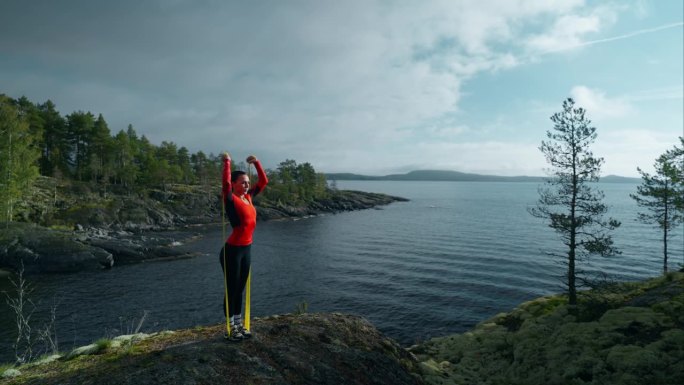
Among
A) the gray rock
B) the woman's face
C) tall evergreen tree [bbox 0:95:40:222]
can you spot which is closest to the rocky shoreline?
tall evergreen tree [bbox 0:95:40:222]

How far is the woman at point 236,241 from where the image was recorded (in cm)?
754

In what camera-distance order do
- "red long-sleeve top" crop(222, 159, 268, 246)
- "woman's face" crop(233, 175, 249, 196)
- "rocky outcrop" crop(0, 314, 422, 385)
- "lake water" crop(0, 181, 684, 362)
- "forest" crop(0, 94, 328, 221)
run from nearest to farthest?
"rocky outcrop" crop(0, 314, 422, 385) < "red long-sleeve top" crop(222, 159, 268, 246) < "woman's face" crop(233, 175, 249, 196) < "lake water" crop(0, 181, 684, 362) < "forest" crop(0, 94, 328, 221)

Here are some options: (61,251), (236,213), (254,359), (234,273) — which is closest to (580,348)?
(254,359)

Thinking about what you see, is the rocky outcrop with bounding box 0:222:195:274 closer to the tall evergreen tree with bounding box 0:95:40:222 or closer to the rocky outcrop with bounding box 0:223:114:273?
the rocky outcrop with bounding box 0:223:114:273

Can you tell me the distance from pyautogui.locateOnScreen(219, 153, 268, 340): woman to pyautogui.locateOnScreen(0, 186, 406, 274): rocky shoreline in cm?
3824

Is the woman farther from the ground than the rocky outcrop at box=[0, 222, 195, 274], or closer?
farther from the ground

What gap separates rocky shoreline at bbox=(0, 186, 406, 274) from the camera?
35094 mm

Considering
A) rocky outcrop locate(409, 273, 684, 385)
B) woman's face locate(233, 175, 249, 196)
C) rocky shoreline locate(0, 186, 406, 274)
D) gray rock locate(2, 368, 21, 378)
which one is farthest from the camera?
rocky shoreline locate(0, 186, 406, 274)

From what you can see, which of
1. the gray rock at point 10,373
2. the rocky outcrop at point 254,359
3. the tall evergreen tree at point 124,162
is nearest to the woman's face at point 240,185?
the rocky outcrop at point 254,359

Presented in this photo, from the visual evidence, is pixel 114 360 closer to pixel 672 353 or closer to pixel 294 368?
pixel 294 368

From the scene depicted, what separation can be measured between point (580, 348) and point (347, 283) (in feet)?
78.4

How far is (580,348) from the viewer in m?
12.8

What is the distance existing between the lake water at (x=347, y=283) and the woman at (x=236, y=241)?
24.2 feet

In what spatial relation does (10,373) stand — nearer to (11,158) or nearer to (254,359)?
(254,359)
